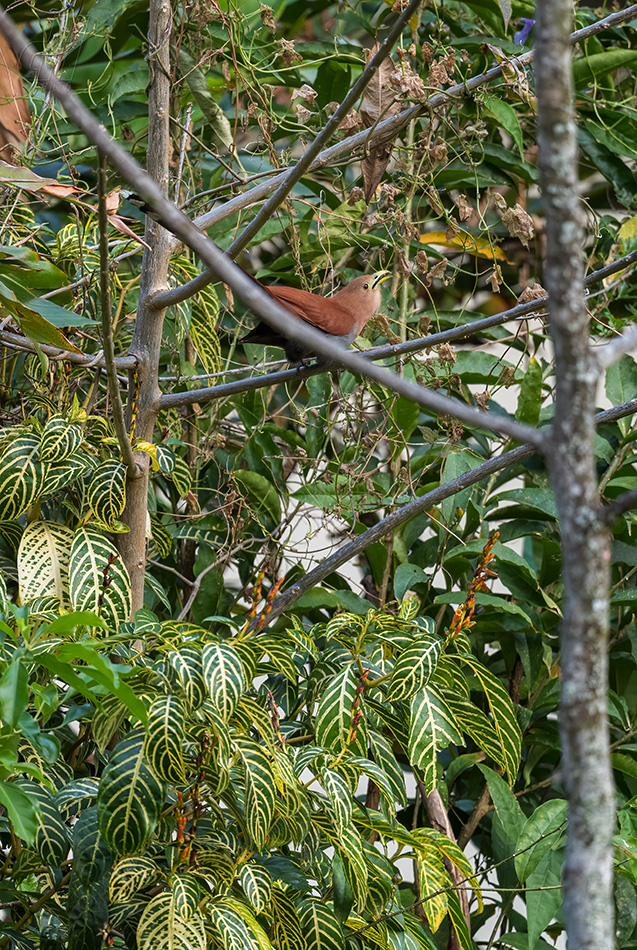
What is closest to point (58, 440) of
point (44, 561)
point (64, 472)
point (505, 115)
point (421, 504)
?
point (64, 472)

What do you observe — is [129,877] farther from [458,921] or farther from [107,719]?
[458,921]

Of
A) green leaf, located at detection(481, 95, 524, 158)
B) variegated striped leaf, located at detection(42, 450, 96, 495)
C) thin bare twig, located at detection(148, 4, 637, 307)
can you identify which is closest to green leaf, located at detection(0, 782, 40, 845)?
variegated striped leaf, located at detection(42, 450, 96, 495)

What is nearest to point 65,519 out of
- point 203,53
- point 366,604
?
point 366,604

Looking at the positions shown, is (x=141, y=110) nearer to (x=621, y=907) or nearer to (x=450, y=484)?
(x=450, y=484)

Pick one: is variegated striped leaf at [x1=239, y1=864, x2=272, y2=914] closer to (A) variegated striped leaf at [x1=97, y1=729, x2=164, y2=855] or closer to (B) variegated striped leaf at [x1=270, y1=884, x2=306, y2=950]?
(B) variegated striped leaf at [x1=270, y1=884, x2=306, y2=950]

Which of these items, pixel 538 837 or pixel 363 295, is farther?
pixel 363 295

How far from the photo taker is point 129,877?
94 centimetres

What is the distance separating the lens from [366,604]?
1.56 meters

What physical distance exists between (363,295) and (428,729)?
28.9 inches

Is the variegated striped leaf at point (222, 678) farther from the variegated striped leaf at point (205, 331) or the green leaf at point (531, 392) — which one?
the green leaf at point (531, 392)

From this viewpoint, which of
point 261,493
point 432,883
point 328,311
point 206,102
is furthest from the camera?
point 261,493

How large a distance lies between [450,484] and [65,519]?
0.63 m

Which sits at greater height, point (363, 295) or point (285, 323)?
point (363, 295)

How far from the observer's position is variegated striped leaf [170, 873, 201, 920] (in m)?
0.89
